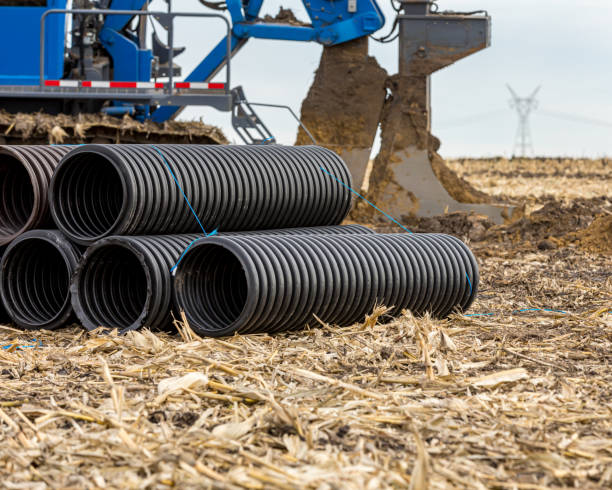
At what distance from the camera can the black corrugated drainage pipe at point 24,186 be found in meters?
7.75

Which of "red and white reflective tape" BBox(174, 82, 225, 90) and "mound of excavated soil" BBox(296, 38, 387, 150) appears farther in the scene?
"mound of excavated soil" BBox(296, 38, 387, 150)

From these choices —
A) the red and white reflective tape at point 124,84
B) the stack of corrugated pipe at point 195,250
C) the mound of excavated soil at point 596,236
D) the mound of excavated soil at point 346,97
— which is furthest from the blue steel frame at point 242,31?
the stack of corrugated pipe at point 195,250

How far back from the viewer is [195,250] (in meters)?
6.85

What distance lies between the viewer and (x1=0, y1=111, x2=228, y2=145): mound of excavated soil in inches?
480

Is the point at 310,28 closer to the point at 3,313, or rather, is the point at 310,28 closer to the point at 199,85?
the point at 199,85

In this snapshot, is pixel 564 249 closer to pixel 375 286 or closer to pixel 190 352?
pixel 375 286

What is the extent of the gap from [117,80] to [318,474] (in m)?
11.3

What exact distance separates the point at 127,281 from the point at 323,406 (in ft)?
11.0

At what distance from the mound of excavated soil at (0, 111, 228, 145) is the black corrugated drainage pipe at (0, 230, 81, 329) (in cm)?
441

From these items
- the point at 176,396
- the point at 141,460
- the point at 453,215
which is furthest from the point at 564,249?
the point at 141,460

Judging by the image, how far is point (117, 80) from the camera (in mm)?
A: 14180

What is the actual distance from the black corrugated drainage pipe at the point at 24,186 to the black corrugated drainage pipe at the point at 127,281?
2.69 feet

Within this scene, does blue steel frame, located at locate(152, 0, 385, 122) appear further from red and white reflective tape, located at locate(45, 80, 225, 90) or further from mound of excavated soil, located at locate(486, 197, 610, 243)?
mound of excavated soil, located at locate(486, 197, 610, 243)

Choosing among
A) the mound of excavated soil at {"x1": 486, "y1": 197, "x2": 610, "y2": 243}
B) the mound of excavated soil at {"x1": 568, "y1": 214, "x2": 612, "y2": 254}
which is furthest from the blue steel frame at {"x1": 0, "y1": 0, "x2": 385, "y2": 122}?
the mound of excavated soil at {"x1": 568, "y1": 214, "x2": 612, "y2": 254}
